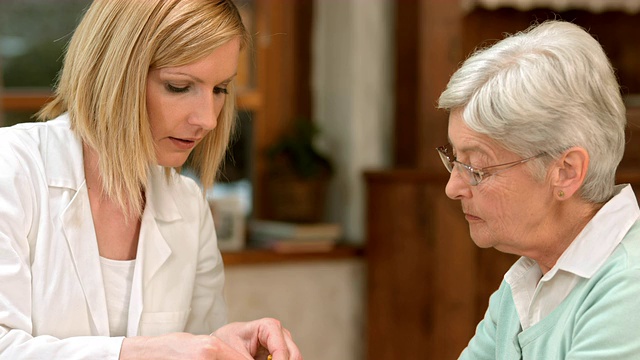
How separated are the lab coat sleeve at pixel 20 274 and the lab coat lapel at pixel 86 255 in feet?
0.24

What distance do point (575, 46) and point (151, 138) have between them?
35.4 inches

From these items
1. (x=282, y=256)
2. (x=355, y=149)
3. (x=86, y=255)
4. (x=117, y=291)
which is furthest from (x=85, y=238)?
(x=355, y=149)

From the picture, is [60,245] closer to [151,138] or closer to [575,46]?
[151,138]

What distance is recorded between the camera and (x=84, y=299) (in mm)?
1854

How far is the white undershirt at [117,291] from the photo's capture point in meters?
1.93

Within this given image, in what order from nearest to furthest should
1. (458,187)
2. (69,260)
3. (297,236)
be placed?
(458,187)
(69,260)
(297,236)

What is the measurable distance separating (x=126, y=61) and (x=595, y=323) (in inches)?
41.5

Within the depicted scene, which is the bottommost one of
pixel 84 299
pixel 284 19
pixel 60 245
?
pixel 84 299

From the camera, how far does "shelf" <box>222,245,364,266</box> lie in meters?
3.80

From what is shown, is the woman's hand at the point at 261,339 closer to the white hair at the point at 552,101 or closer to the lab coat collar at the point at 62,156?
the lab coat collar at the point at 62,156

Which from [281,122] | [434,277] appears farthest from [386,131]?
[434,277]

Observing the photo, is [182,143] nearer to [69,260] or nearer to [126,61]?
[126,61]

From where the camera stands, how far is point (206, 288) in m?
2.16

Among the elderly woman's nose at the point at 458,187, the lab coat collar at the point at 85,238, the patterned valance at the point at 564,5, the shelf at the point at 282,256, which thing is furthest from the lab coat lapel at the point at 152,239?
the patterned valance at the point at 564,5
